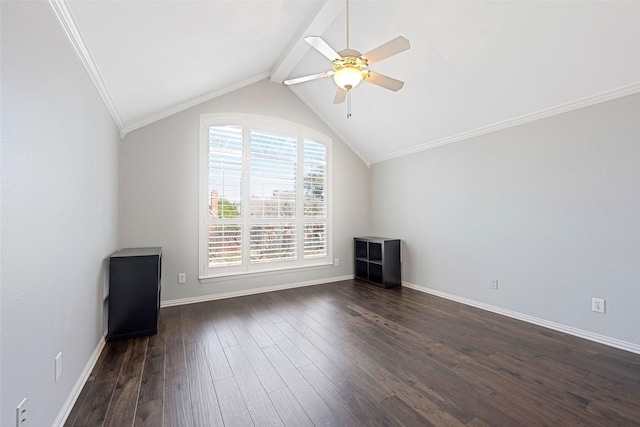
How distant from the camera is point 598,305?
2.67 m

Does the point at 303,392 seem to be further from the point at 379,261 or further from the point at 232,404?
the point at 379,261

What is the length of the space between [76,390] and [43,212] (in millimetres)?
1312

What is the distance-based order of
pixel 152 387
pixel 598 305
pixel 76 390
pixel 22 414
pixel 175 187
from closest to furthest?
pixel 22 414 → pixel 76 390 → pixel 152 387 → pixel 598 305 → pixel 175 187

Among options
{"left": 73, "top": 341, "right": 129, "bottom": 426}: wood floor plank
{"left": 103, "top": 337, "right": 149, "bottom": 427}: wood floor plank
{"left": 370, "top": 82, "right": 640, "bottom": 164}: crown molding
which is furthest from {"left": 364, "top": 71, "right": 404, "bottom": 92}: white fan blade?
{"left": 73, "top": 341, "right": 129, "bottom": 426}: wood floor plank

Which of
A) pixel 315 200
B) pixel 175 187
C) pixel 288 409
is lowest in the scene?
pixel 288 409

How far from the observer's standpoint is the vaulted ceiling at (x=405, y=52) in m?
2.05

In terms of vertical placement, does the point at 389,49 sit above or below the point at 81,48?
above

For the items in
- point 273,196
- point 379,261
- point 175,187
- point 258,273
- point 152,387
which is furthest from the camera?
point 379,261

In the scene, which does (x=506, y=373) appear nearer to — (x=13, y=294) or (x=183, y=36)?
(x=13, y=294)

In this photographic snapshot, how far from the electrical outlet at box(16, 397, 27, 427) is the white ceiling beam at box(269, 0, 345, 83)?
3.58 meters

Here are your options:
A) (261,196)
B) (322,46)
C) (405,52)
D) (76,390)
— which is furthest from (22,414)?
(405,52)

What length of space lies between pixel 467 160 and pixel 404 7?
2.13 m

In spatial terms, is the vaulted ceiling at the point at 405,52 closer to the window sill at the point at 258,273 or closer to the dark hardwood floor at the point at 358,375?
the window sill at the point at 258,273

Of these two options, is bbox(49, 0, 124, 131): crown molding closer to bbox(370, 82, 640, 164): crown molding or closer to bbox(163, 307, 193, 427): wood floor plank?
bbox(163, 307, 193, 427): wood floor plank
